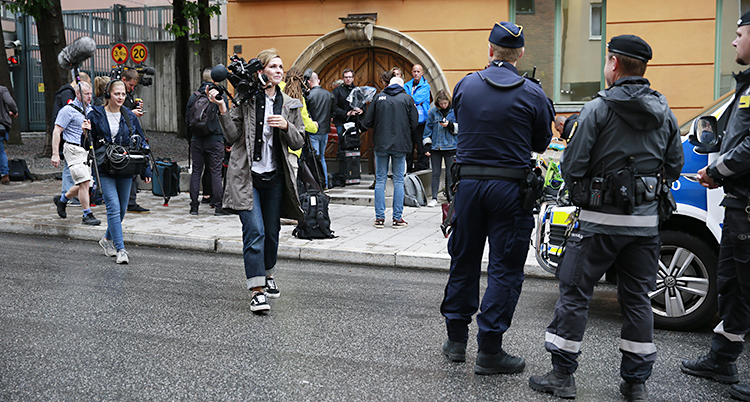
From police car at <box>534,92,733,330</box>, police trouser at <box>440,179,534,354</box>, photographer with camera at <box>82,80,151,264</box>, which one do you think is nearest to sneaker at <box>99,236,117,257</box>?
photographer with camera at <box>82,80,151,264</box>

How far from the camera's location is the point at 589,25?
41.4 ft

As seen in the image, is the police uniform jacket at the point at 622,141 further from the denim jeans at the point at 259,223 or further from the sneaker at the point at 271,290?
the sneaker at the point at 271,290

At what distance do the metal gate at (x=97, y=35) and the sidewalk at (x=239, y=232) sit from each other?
14.1 meters

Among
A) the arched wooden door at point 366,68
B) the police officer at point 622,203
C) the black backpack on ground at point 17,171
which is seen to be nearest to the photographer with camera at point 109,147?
the police officer at point 622,203

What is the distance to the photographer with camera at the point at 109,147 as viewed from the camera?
7559 mm

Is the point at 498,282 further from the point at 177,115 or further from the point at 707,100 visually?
the point at 177,115

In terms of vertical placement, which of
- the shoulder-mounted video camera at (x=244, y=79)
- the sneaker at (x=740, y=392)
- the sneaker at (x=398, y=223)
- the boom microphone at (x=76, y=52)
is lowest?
the sneaker at (x=740, y=392)

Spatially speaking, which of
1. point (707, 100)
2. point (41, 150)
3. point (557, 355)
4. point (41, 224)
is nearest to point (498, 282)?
point (557, 355)

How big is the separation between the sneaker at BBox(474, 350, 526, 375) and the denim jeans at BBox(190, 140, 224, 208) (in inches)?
273

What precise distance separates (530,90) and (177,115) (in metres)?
19.1

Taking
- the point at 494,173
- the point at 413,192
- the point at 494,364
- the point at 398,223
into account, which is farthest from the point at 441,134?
the point at 494,364

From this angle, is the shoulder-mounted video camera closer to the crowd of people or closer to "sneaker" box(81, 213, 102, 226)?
the crowd of people

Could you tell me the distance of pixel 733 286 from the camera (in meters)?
4.11

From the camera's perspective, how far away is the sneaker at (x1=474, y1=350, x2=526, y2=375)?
426 centimetres
